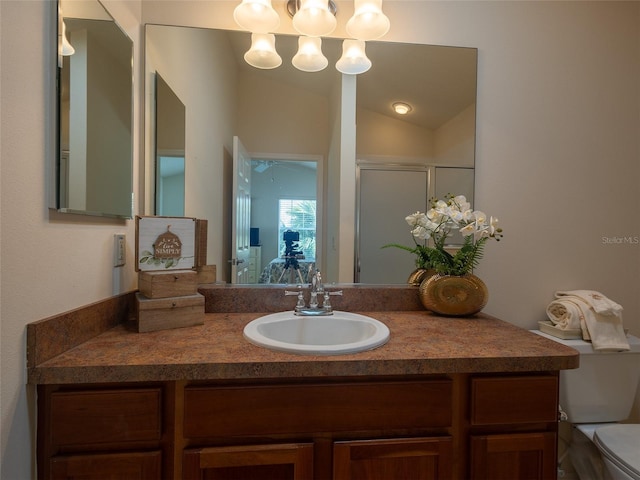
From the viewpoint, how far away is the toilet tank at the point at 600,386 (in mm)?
1304

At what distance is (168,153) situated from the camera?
1.34 metres

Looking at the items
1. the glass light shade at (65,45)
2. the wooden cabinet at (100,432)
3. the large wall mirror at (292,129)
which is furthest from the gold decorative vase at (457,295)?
the glass light shade at (65,45)

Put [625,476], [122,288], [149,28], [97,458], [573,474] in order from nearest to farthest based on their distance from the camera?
[97,458]
[625,476]
[122,288]
[149,28]
[573,474]

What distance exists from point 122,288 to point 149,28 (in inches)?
41.3

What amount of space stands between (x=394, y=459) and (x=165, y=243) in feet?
3.25

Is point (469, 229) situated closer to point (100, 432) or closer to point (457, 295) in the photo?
point (457, 295)

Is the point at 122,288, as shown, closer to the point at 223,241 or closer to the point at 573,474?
the point at 223,241

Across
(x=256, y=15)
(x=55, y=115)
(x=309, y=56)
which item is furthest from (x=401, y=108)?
(x=55, y=115)

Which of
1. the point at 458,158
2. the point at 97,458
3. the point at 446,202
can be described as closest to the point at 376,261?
the point at 446,202

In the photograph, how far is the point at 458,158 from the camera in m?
1.45

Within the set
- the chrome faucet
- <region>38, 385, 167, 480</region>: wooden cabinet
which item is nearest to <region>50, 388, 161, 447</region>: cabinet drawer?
<region>38, 385, 167, 480</region>: wooden cabinet

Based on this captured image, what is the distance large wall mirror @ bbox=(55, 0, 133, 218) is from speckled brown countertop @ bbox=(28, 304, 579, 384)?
394 mm

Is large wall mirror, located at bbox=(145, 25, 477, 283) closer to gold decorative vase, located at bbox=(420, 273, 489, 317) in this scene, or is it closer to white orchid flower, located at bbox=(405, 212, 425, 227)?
white orchid flower, located at bbox=(405, 212, 425, 227)

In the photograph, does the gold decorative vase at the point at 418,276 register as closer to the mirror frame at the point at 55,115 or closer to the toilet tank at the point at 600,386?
the toilet tank at the point at 600,386
